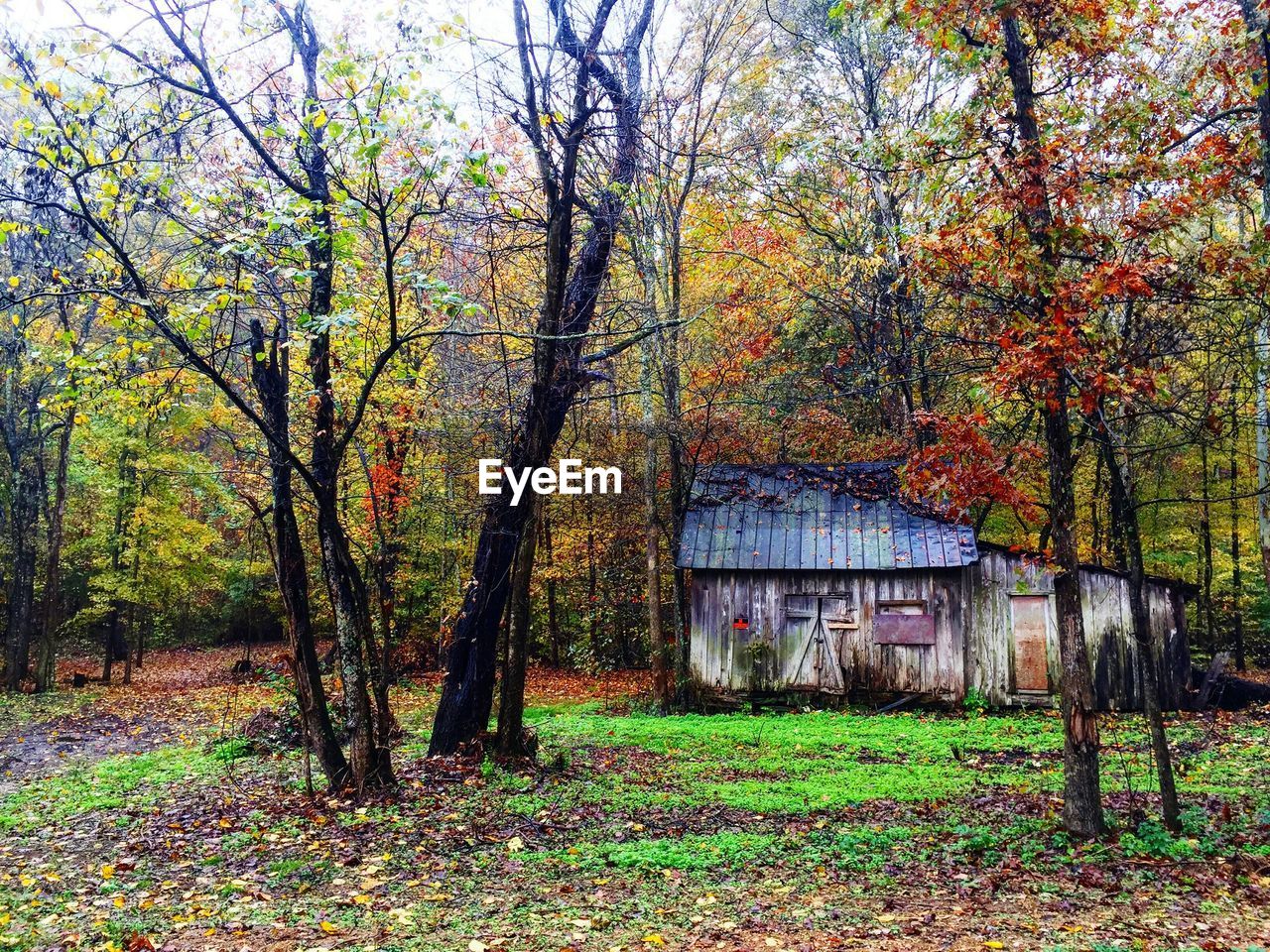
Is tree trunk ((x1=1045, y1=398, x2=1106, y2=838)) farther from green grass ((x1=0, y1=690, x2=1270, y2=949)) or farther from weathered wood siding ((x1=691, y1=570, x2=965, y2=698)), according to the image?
weathered wood siding ((x1=691, y1=570, x2=965, y2=698))

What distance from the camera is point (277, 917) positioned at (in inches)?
201

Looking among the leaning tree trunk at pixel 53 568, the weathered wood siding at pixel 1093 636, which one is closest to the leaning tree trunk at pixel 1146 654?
the weathered wood siding at pixel 1093 636

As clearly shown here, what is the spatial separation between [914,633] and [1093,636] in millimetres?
3096

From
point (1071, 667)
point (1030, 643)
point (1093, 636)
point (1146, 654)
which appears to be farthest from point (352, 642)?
point (1093, 636)

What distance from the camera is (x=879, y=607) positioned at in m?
15.9

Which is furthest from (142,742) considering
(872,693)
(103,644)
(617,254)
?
(103,644)

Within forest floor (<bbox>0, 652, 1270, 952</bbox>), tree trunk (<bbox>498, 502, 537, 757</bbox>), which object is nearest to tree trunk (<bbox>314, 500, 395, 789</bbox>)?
forest floor (<bbox>0, 652, 1270, 952</bbox>)

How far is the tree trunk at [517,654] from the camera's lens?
862 cm

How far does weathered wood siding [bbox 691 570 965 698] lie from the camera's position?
50.8 feet

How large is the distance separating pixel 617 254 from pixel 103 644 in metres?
28.5

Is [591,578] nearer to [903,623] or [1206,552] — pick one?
[903,623]

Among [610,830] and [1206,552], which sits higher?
[1206,552]

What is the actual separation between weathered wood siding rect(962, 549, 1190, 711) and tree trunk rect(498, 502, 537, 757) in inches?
386

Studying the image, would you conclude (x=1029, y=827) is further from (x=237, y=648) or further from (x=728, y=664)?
(x=237, y=648)
